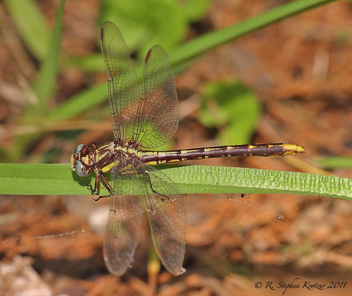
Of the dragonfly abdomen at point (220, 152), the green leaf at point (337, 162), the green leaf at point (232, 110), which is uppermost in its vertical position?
the green leaf at point (232, 110)

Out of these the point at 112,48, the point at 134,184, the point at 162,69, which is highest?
the point at 112,48

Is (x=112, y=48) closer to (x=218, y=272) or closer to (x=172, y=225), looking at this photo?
(x=172, y=225)

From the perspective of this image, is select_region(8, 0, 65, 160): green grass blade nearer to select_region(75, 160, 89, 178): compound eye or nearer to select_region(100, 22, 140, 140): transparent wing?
select_region(100, 22, 140, 140): transparent wing

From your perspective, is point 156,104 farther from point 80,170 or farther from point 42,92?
point 42,92

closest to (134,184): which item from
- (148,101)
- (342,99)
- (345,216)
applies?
(148,101)

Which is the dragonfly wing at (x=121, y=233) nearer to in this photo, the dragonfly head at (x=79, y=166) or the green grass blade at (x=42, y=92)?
the dragonfly head at (x=79, y=166)

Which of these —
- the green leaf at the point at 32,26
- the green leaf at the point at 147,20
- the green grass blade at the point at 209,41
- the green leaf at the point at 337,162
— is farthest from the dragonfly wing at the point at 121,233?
the green leaf at the point at 32,26

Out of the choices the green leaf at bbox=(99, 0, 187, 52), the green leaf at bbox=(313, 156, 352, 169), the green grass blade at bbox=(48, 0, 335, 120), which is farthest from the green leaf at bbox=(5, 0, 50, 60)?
the green leaf at bbox=(313, 156, 352, 169)
